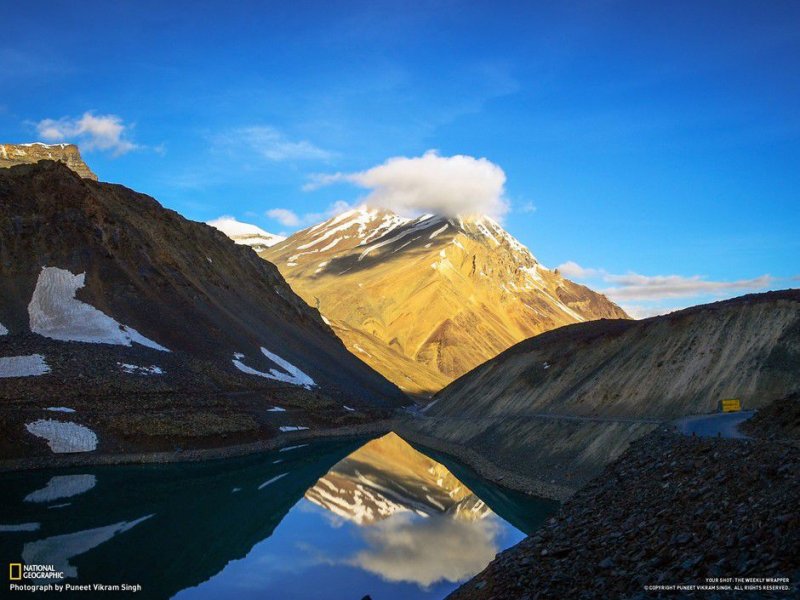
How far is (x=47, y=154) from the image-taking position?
131 m

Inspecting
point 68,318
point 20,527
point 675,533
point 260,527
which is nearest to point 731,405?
point 675,533

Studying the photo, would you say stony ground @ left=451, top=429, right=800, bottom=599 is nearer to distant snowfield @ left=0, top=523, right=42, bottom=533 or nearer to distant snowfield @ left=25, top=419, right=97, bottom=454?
distant snowfield @ left=0, top=523, right=42, bottom=533

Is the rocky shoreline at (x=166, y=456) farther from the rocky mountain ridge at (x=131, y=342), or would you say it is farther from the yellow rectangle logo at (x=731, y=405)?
the yellow rectangle logo at (x=731, y=405)

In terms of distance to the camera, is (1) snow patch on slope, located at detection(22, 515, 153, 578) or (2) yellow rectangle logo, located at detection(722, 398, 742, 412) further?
(2) yellow rectangle logo, located at detection(722, 398, 742, 412)

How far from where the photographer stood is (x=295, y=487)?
44406mm

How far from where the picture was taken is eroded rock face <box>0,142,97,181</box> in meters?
121

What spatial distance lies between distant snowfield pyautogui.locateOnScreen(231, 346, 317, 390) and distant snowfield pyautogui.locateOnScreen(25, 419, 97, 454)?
81.3ft

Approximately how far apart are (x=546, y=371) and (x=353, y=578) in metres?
41.9

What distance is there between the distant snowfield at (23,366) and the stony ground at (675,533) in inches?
1704

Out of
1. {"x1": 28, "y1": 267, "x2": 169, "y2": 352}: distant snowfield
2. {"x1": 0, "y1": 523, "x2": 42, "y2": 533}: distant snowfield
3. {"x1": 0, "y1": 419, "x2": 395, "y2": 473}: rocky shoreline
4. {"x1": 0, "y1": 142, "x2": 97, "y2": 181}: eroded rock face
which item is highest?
{"x1": 0, "y1": 142, "x2": 97, "y2": 181}: eroded rock face

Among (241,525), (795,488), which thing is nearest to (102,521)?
(241,525)

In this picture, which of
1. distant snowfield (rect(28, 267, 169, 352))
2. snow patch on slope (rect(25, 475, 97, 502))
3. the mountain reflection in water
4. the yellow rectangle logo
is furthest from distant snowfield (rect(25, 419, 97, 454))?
the yellow rectangle logo

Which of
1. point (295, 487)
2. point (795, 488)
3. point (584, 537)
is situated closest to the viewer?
point (795, 488)

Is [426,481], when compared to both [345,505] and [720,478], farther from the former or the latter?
[720,478]
